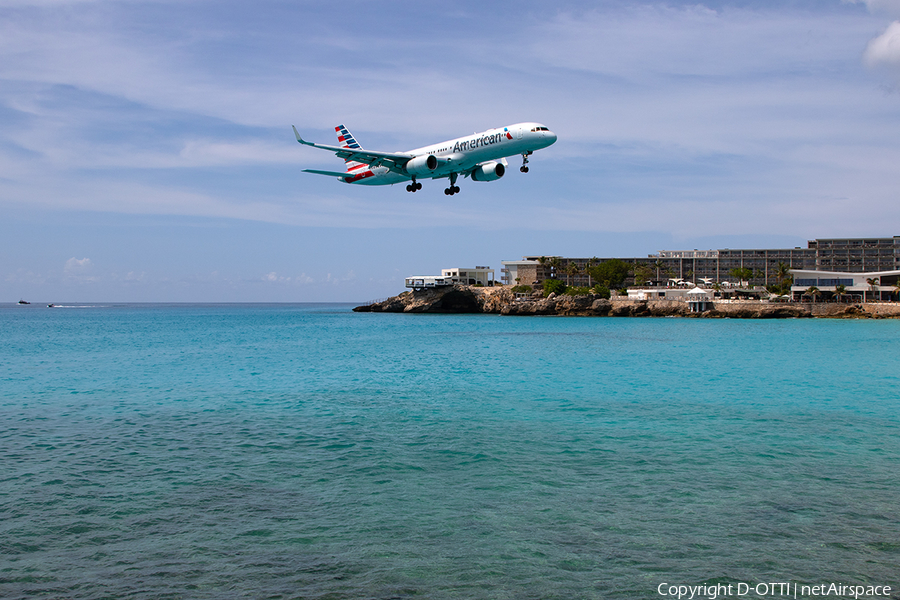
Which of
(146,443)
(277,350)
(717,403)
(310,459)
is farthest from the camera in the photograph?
(277,350)

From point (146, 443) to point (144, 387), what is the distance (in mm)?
16108

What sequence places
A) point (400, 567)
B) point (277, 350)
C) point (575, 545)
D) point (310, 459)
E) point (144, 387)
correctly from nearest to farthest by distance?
point (400, 567) → point (575, 545) → point (310, 459) → point (144, 387) → point (277, 350)

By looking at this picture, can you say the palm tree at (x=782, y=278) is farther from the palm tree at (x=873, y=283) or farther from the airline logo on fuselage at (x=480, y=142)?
the airline logo on fuselage at (x=480, y=142)

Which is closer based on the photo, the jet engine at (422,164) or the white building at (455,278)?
the jet engine at (422,164)

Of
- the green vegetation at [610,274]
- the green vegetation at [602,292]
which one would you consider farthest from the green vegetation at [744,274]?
the green vegetation at [602,292]

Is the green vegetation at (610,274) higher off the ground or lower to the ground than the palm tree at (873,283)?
higher

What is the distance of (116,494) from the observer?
13391mm

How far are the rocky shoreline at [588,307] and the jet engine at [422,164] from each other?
90.6 meters

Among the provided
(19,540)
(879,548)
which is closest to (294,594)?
(19,540)

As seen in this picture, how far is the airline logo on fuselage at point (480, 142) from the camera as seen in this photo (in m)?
40.3

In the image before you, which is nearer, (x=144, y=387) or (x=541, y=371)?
(x=144, y=387)

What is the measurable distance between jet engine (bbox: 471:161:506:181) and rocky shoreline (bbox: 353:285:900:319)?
3432 inches

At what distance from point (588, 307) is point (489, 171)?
304ft

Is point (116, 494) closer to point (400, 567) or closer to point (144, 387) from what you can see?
point (400, 567)
